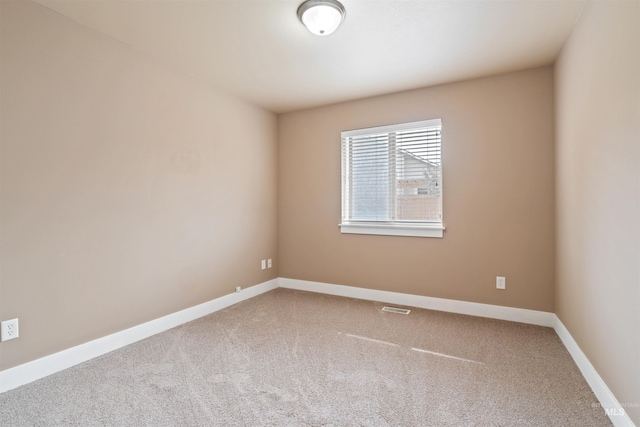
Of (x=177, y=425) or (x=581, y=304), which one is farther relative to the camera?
(x=581, y=304)

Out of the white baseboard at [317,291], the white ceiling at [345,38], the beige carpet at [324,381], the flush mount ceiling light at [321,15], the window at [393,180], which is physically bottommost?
the beige carpet at [324,381]

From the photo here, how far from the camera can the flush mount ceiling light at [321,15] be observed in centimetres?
212

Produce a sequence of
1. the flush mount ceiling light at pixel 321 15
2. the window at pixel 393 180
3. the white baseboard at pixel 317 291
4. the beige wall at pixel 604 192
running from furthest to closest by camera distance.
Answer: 1. the window at pixel 393 180
2. the flush mount ceiling light at pixel 321 15
3. the white baseboard at pixel 317 291
4. the beige wall at pixel 604 192

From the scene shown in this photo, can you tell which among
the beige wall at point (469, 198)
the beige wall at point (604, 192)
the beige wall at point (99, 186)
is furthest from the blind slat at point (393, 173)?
the beige wall at point (99, 186)

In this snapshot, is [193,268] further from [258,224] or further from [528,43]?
[528,43]

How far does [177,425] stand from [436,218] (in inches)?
119

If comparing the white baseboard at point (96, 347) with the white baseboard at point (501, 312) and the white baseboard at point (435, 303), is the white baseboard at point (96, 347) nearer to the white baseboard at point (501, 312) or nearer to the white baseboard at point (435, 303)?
the white baseboard at point (435, 303)

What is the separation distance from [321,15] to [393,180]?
7.08ft

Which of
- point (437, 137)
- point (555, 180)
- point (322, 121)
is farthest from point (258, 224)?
point (555, 180)

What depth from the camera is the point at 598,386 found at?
1.90m

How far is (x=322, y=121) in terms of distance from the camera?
4.29m

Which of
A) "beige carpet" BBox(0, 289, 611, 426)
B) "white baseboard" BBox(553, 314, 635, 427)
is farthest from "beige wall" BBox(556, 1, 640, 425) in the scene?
"beige carpet" BBox(0, 289, 611, 426)

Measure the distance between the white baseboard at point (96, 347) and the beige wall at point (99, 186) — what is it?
0.05 m

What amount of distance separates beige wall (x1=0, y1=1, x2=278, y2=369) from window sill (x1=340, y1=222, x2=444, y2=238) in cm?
152
